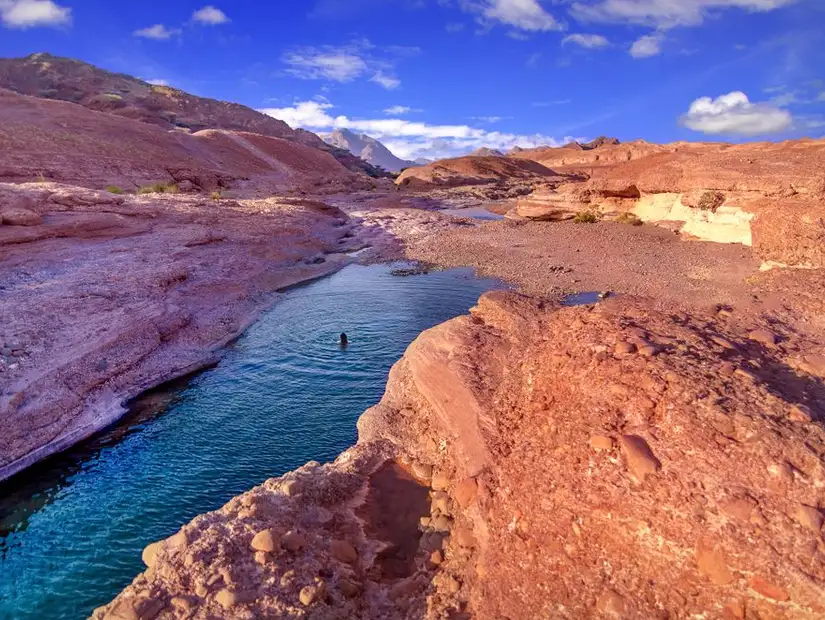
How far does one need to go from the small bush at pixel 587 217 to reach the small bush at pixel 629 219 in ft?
4.13

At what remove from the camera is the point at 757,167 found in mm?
16875

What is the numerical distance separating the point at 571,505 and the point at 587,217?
76.3 ft

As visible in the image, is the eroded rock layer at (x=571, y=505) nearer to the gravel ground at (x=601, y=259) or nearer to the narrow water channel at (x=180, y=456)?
the narrow water channel at (x=180, y=456)

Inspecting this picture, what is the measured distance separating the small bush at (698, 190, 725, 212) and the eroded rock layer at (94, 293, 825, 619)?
Answer: 1402 centimetres

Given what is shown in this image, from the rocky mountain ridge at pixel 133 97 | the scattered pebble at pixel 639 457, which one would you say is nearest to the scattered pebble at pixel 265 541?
the scattered pebble at pixel 639 457

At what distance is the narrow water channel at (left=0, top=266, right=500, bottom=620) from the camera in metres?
6.28

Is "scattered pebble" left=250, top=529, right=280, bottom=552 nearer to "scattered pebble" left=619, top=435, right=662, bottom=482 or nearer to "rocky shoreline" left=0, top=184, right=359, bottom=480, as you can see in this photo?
"scattered pebble" left=619, top=435, right=662, bottom=482

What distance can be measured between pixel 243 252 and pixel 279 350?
833 centimetres

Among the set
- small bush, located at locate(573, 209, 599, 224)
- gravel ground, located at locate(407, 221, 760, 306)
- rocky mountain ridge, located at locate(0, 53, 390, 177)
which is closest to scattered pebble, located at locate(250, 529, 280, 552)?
gravel ground, located at locate(407, 221, 760, 306)

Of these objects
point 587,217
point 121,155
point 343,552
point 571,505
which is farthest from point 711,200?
point 121,155

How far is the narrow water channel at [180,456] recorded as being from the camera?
6277 mm

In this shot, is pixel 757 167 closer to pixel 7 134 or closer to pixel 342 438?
pixel 342 438

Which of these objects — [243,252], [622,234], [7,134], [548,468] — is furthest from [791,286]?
[7,134]

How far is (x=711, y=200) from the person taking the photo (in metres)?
18.7
